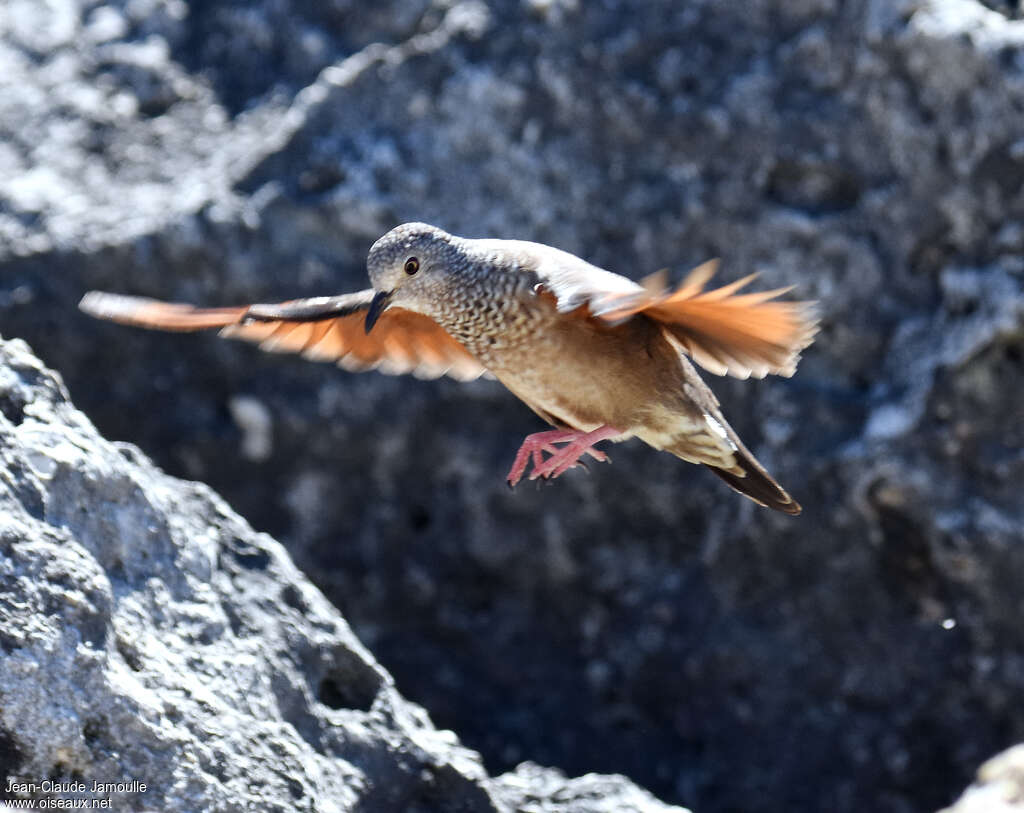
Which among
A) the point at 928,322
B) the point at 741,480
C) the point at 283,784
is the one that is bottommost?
the point at 283,784

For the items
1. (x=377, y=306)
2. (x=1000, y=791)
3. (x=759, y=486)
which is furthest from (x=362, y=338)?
(x=1000, y=791)

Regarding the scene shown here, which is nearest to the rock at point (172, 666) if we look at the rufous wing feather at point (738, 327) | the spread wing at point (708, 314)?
the spread wing at point (708, 314)

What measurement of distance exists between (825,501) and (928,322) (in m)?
0.78

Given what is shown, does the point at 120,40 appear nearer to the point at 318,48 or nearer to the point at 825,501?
the point at 318,48

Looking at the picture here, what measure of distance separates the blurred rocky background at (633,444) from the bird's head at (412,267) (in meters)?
1.27

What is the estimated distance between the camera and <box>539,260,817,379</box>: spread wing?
136 inches

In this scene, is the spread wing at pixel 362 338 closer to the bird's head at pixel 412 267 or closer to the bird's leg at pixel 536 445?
the bird's head at pixel 412 267

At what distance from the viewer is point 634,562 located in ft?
17.5

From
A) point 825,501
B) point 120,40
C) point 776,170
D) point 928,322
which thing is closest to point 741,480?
point 825,501

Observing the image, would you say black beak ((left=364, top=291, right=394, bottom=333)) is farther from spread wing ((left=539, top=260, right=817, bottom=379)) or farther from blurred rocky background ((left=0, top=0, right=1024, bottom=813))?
blurred rocky background ((left=0, top=0, right=1024, bottom=813))

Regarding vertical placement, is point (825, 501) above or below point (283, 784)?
above

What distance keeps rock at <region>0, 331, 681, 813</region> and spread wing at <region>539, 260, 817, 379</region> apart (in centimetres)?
113

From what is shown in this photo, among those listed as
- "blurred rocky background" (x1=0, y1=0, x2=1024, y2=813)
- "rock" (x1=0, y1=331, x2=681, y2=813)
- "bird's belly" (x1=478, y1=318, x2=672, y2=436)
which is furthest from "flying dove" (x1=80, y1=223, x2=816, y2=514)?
"blurred rocky background" (x1=0, y1=0, x2=1024, y2=813)

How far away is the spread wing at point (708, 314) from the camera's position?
11.3 ft
